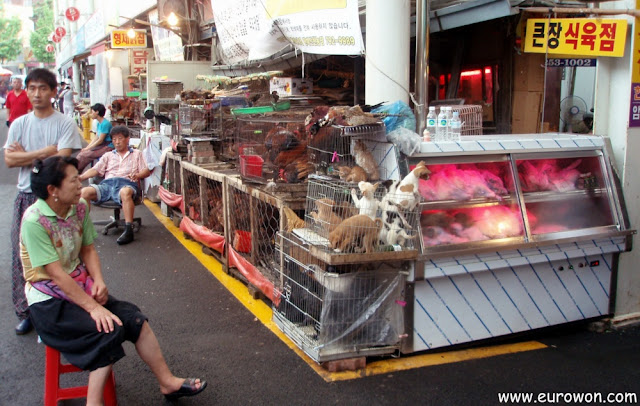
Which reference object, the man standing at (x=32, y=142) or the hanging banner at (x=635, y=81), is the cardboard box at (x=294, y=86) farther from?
the hanging banner at (x=635, y=81)

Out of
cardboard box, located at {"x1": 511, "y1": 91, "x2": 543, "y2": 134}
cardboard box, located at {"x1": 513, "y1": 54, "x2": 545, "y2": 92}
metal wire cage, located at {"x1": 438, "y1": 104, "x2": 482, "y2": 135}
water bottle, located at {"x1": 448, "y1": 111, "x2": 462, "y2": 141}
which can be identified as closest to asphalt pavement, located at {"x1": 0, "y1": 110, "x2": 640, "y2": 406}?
water bottle, located at {"x1": 448, "y1": 111, "x2": 462, "y2": 141}

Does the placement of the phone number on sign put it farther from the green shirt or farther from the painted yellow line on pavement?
the green shirt

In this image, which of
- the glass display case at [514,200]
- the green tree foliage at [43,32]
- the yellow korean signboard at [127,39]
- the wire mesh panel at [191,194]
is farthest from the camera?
the green tree foliage at [43,32]

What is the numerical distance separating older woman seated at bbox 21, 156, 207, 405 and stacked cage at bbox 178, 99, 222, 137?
4316mm

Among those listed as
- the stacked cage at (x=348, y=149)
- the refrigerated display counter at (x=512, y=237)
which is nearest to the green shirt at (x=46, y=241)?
the stacked cage at (x=348, y=149)

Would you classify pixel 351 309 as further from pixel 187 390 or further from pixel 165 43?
pixel 165 43

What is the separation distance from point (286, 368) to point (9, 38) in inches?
2894

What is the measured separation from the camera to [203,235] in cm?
705

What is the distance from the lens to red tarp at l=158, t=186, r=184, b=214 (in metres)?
8.32

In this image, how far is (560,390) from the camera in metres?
3.79

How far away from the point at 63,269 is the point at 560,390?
10.9 feet

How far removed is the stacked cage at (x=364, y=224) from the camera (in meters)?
3.86

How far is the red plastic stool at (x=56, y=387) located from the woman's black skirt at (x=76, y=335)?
5.7 inches

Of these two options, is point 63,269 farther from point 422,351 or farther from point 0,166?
point 0,166
